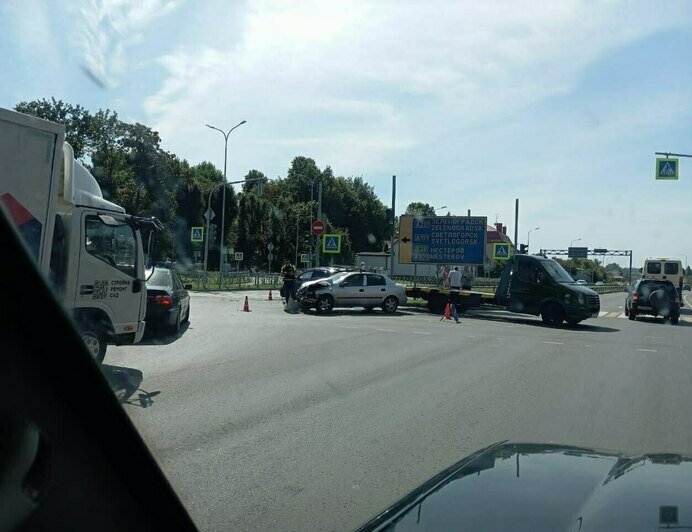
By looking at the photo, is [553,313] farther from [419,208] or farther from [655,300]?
[419,208]

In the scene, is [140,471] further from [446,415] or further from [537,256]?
[537,256]

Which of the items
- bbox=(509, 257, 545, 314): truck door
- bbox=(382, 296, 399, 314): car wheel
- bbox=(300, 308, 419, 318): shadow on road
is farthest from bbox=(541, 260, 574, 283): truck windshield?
bbox=(382, 296, 399, 314): car wheel

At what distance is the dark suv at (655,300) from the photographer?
2528cm

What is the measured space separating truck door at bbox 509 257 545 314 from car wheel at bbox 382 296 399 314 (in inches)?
161

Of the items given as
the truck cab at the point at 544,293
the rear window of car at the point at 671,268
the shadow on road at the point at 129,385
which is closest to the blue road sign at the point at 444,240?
the truck cab at the point at 544,293

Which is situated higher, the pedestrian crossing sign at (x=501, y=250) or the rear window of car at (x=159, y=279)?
the pedestrian crossing sign at (x=501, y=250)

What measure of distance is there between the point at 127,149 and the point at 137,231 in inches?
784

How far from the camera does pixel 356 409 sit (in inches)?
305

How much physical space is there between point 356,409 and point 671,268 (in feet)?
126

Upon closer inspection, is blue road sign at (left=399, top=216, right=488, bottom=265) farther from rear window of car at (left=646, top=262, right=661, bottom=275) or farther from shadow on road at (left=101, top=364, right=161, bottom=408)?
shadow on road at (left=101, top=364, right=161, bottom=408)

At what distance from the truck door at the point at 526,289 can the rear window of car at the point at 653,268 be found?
22.3 metres

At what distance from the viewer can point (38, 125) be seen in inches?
287

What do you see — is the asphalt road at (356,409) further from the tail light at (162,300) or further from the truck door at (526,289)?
the truck door at (526,289)

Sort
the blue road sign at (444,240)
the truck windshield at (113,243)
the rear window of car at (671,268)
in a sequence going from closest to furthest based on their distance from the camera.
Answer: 1. the truck windshield at (113,243)
2. the blue road sign at (444,240)
3. the rear window of car at (671,268)
